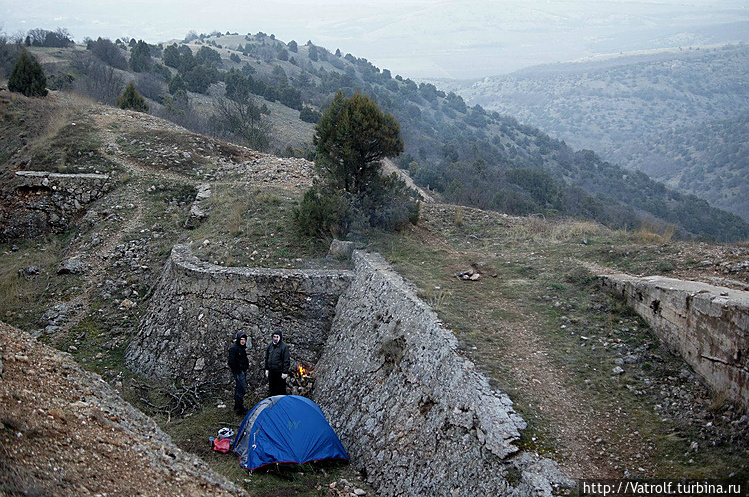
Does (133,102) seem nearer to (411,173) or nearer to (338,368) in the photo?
(411,173)

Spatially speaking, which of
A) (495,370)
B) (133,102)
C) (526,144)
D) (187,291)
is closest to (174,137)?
(133,102)

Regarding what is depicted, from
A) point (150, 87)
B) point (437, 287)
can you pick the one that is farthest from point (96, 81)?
point (437, 287)

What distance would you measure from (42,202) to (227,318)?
29.3ft

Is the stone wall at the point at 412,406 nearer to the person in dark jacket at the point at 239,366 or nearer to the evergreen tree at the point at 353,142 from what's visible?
the person in dark jacket at the point at 239,366

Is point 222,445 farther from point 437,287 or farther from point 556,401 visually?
point 556,401

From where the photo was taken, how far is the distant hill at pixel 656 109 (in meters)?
57.3

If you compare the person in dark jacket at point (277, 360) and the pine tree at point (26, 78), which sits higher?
the pine tree at point (26, 78)

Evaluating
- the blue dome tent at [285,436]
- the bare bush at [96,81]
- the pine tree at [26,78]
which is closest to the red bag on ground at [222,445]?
the blue dome tent at [285,436]

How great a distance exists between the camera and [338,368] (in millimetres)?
10617

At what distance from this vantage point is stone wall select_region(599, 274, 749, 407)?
6.80 m

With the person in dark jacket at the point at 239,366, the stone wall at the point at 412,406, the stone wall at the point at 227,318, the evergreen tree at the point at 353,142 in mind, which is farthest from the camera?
the evergreen tree at the point at 353,142

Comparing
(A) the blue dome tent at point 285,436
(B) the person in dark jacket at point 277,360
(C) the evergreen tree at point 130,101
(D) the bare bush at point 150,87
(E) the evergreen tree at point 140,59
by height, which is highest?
(E) the evergreen tree at point 140,59

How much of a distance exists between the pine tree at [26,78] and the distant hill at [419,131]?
622 centimetres

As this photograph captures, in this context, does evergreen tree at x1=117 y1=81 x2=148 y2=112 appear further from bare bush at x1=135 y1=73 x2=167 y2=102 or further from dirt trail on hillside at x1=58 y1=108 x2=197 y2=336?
bare bush at x1=135 y1=73 x2=167 y2=102
